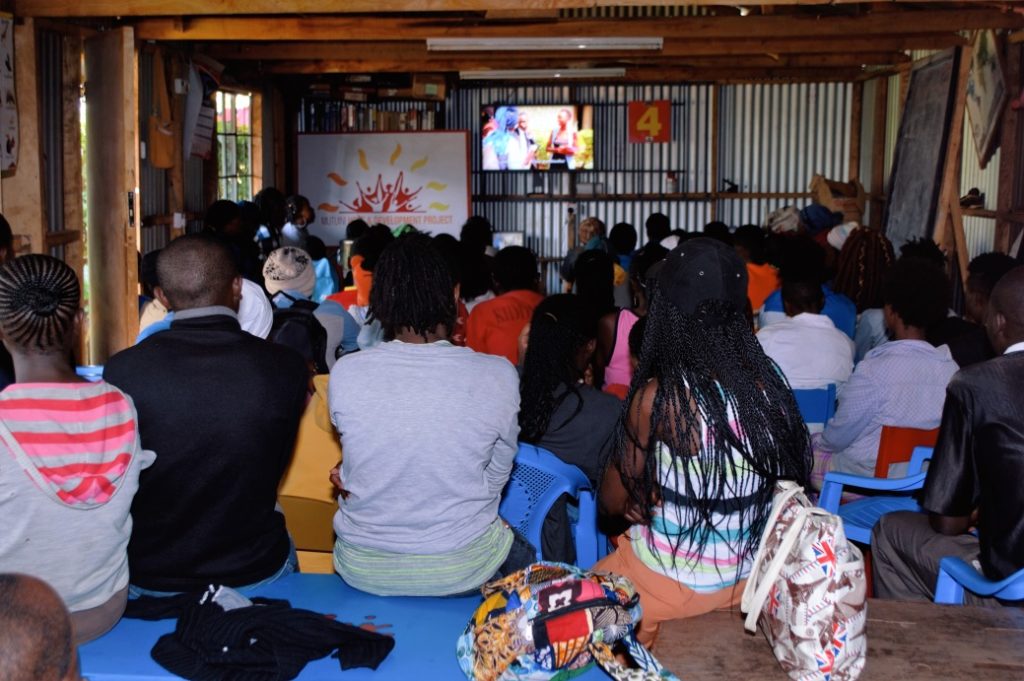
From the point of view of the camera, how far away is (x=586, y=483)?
385 centimetres

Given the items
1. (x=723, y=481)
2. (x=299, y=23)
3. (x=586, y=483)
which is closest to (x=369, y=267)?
(x=299, y=23)

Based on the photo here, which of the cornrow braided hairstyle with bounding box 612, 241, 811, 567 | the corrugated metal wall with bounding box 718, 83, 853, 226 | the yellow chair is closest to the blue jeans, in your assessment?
the yellow chair

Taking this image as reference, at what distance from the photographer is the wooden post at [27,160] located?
19.6ft

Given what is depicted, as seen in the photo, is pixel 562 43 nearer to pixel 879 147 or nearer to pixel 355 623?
pixel 879 147

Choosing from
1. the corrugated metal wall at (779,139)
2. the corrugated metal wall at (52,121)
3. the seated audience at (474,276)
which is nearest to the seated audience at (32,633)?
the seated audience at (474,276)

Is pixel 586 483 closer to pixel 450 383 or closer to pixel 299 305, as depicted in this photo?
pixel 450 383

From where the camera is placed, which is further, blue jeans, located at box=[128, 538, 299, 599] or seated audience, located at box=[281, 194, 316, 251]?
seated audience, located at box=[281, 194, 316, 251]

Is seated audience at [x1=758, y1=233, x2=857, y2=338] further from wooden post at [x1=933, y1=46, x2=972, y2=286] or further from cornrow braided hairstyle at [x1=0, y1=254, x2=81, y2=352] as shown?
cornrow braided hairstyle at [x1=0, y1=254, x2=81, y2=352]

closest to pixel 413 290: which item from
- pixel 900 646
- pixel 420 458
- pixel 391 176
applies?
pixel 420 458

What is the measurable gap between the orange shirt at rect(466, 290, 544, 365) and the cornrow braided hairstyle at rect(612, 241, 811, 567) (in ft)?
9.90

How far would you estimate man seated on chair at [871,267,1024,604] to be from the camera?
3.03m

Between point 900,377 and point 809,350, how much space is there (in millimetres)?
687

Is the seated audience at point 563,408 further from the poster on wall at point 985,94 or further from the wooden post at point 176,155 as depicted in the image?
the wooden post at point 176,155

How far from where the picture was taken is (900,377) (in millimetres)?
4410
